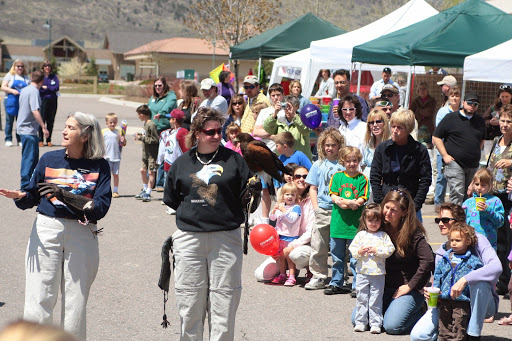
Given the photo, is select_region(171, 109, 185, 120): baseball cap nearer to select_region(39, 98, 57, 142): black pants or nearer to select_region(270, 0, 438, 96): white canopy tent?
select_region(270, 0, 438, 96): white canopy tent

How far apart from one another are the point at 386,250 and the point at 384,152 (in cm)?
132

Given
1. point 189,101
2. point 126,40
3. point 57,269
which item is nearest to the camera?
point 57,269

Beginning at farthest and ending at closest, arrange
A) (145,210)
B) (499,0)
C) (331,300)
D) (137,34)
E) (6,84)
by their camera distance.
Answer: (137,34) → (499,0) → (6,84) → (145,210) → (331,300)

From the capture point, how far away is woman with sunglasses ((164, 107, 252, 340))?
4.83 m

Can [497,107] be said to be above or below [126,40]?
below

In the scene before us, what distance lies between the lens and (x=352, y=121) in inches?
336

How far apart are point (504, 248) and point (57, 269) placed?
4.69m

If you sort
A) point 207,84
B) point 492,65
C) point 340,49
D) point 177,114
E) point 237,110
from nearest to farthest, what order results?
point 492,65 < point 177,114 < point 237,110 < point 207,84 < point 340,49

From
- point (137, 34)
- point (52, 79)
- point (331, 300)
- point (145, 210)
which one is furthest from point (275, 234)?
point (137, 34)

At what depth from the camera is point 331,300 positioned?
22.7 feet

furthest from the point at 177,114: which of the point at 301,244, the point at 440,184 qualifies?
the point at 301,244

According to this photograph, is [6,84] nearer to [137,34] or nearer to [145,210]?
[145,210]

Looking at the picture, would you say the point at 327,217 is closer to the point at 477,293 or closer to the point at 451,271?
the point at 451,271

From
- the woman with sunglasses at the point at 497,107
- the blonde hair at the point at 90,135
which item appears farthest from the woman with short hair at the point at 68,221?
the woman with sunglasses at the point at 497,107
